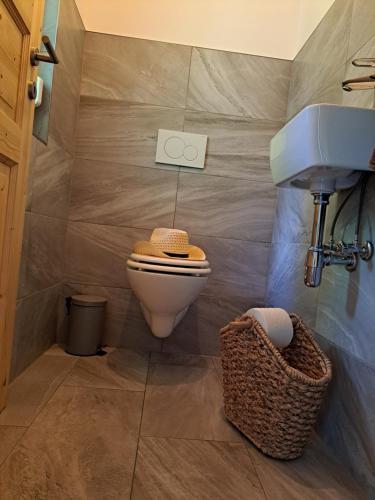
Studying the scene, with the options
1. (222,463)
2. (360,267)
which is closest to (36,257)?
(222,463)

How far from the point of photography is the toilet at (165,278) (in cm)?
132

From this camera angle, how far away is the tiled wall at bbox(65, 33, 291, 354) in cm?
178

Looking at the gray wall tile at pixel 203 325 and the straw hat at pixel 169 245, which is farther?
the gray wall tile at pixel 203 325

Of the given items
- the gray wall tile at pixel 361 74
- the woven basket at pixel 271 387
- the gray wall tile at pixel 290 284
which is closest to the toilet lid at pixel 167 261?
the woven basket at pixel 271 387

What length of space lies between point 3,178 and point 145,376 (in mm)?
928

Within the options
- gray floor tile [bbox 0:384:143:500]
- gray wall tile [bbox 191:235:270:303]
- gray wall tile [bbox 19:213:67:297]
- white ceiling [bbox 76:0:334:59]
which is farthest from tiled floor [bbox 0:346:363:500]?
white ceiling [bbox 76:0:334:59]

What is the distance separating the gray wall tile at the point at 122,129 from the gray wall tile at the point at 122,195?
2.0 inches

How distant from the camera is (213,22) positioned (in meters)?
1.82

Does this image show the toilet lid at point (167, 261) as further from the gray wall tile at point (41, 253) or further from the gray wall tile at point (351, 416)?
the gray wall tile at point (351, 416)

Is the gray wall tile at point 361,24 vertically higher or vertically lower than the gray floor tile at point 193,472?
higher

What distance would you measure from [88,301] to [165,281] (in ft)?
1.60

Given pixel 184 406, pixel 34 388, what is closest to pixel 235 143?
pixel 184 406

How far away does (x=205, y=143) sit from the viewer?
179 cm

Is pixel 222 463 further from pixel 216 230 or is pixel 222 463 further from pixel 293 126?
pixel 216 230
